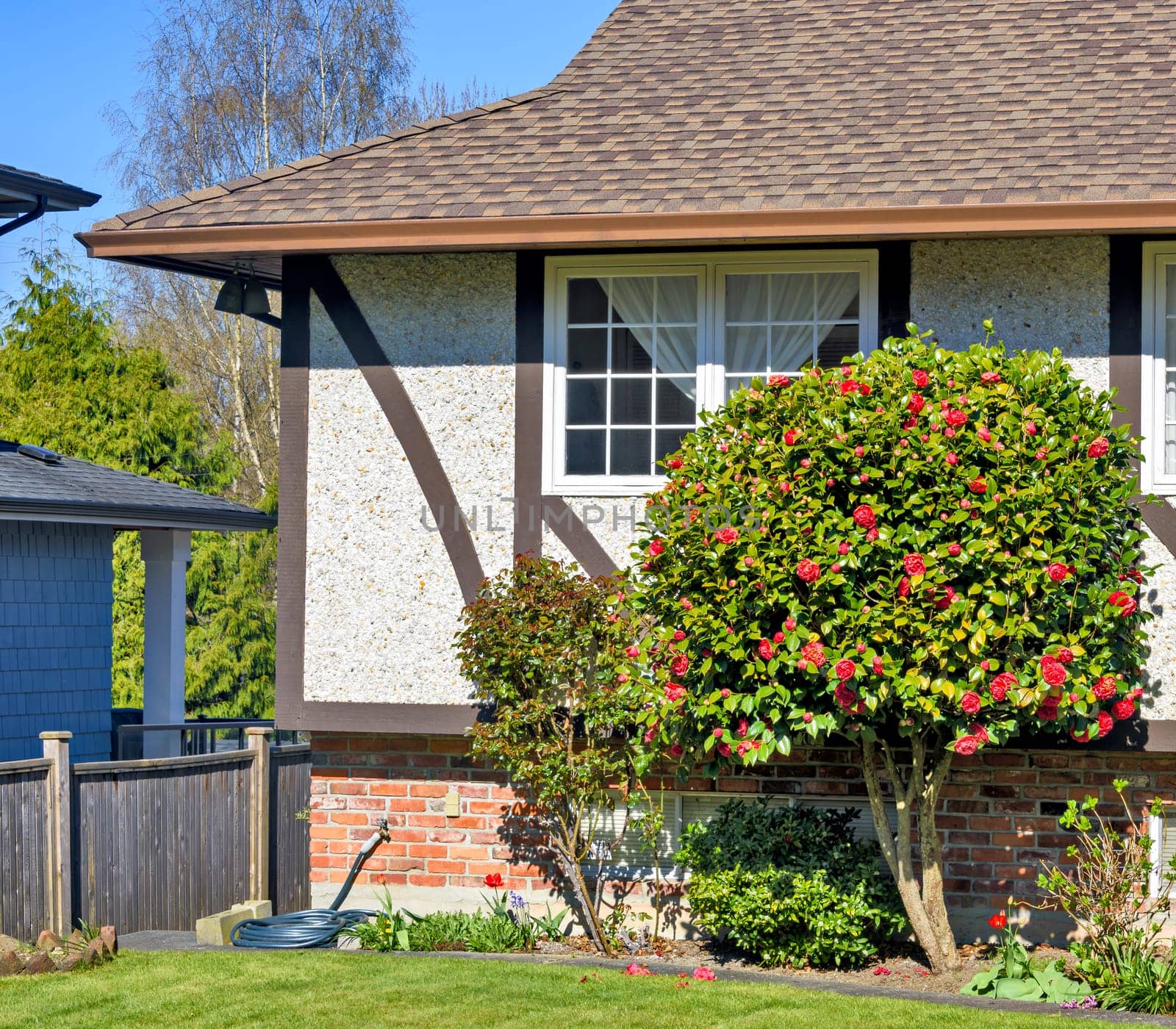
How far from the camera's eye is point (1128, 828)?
26.8ft

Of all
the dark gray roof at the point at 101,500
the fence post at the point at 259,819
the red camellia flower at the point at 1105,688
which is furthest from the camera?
the dark gray roof at the point at 101,500

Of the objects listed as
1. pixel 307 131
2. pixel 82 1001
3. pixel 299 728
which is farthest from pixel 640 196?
pixel 307 131

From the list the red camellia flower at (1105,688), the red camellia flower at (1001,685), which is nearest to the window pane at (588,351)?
the red camellia flower at (1001,685)

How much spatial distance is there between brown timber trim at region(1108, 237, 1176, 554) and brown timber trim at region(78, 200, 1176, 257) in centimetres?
47

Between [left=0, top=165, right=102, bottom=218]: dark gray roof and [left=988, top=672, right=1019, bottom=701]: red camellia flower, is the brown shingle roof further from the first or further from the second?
[left=0, top=165, right=102, bottom=218]: dark gray roof

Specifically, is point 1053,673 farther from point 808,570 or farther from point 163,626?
point 163,626

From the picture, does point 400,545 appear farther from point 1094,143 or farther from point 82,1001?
point 1094,143

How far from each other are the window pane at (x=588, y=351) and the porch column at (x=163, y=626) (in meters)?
7.09

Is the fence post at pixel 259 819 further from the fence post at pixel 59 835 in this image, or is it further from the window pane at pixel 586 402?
the window pane at pixel 586 402

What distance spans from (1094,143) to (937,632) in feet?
10.8

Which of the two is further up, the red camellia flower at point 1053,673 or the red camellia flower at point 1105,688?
the red camellia flower at point 1053,673

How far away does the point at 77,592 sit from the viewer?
13273mm

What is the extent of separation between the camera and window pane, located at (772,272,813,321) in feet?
28.1

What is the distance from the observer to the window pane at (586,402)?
8641mm
